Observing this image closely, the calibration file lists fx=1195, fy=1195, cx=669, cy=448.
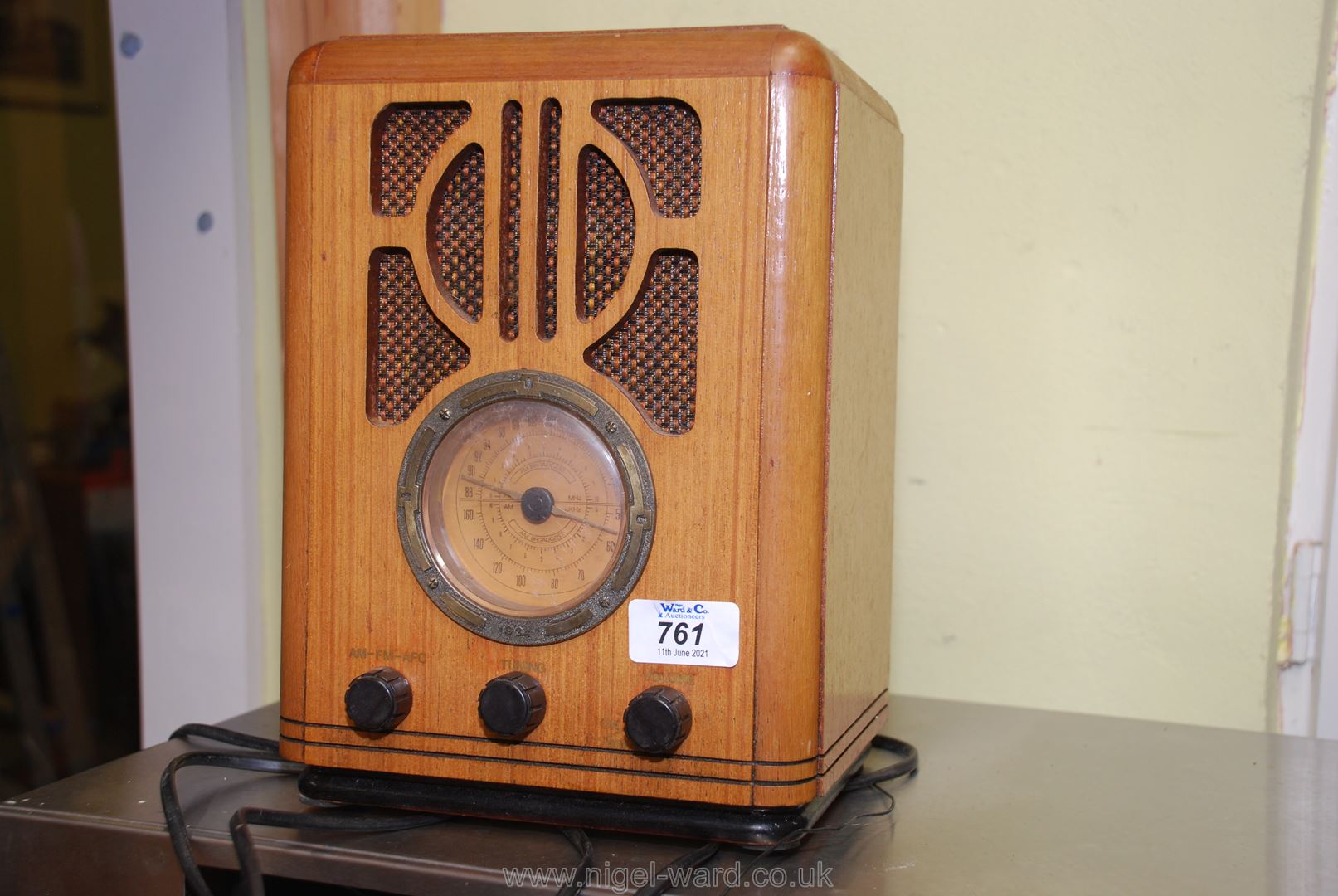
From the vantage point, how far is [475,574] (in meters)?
0.86

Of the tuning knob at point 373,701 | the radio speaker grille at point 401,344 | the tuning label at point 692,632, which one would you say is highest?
the radio speaker grille at point 401,344

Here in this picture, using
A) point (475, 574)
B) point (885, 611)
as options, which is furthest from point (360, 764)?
point (885, 611)

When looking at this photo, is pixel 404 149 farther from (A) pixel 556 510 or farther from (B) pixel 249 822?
(B) pixel 249 822

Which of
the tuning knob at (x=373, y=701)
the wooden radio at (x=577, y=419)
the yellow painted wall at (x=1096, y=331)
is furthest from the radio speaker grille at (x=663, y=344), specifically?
the yellow painted wall at (x=1096, y=331)

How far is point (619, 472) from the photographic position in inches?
31.9

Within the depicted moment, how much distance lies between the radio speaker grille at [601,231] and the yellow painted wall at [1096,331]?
511mm

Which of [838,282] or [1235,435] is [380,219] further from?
[1235,435]

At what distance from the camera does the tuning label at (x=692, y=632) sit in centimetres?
79

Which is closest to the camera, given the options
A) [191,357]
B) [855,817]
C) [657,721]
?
[657,721]

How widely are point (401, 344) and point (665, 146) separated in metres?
0.24

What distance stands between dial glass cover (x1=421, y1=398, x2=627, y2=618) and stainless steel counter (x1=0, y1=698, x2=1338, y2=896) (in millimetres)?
176

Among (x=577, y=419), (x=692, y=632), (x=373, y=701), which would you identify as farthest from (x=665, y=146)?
(x=373, y=701)

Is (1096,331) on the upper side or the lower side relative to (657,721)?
upper

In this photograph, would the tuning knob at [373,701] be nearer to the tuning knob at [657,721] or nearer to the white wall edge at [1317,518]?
the tuning knob at [657,721]
